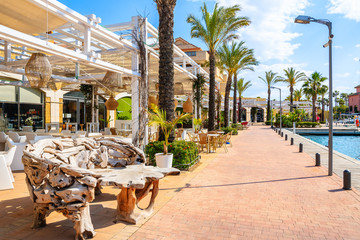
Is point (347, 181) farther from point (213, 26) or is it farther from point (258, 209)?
point (213, 26)

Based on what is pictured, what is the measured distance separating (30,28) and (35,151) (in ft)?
16.4

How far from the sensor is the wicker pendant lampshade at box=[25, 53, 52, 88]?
21.2 ft

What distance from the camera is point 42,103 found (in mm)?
17203

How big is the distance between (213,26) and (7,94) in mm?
13116

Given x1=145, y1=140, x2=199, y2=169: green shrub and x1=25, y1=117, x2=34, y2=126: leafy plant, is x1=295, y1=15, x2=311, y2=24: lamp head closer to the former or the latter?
x1=145, y1=140, x2=199, y2=169: green shrub

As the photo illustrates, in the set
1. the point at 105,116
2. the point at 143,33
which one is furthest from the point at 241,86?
the point at 143,33

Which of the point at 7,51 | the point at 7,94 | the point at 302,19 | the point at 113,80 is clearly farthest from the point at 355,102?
the point at 7,51

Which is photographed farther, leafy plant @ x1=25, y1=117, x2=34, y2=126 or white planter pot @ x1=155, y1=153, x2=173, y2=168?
leafy plant @ x1=25, y1=117, x2=34, y2=126

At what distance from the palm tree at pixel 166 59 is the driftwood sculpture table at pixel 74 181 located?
13.1 feet

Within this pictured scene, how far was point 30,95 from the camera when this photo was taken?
1645cm

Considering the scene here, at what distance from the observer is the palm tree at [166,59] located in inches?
328

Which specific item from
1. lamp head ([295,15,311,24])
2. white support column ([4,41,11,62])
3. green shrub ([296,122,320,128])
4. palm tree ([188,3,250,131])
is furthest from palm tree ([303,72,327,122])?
white support column ([4,41,11,62])

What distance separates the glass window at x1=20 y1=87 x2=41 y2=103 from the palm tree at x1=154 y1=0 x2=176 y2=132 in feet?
39.3

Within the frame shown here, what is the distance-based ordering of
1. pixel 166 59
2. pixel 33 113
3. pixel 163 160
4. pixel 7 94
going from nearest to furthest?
pixel 163 160 < pixel 166 59 < pixel 7 94 < pixel 33 113
